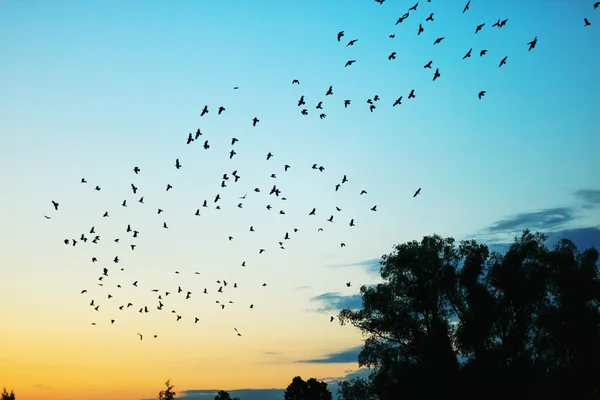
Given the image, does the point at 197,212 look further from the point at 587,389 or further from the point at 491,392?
the point at 587,389

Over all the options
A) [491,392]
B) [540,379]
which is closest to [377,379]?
[491,392]

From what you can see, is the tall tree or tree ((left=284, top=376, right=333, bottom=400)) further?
tree ((left=284, top=376, right=333, bottom=400))

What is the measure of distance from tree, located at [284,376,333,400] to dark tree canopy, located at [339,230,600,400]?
6776 centimetres

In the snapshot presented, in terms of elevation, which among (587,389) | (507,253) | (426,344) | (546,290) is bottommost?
(587,389)

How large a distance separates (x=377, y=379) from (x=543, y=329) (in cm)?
1338

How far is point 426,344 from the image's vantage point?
49.8m

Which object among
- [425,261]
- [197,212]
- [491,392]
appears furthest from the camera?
[425,261]

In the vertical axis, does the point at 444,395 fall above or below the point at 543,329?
below

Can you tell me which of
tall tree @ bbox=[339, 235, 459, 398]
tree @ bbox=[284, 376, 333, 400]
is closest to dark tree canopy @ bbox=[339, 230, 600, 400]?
tall tree @ bbox=[339, 235, 459, 398]

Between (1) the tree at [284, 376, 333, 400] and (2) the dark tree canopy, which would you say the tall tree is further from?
(1) the tree at [284, 376, 333, 400]

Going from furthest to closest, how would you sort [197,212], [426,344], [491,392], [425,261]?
1. [425,261]
2. [426,344]
3. [491,392]
4. [197,212]

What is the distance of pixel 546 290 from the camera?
51.3 m

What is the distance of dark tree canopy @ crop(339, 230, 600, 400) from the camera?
4684 cm

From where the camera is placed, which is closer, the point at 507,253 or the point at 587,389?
A: the point at 587,389
